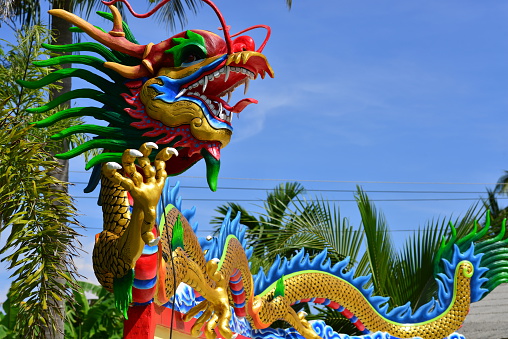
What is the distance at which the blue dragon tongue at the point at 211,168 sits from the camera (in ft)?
15.2

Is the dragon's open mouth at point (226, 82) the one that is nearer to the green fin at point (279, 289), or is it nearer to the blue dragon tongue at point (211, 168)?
the blue dragon tongue at point (211, 168)

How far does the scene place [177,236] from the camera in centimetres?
453

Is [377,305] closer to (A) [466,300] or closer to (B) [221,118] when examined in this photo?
(A) [466,300]

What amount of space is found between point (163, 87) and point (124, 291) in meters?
1.23

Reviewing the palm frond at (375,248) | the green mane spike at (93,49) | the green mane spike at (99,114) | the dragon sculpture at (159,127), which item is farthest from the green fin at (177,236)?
the palm frond at (375,248)

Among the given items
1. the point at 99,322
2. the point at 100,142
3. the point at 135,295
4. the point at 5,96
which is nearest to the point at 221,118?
the point at 100,142

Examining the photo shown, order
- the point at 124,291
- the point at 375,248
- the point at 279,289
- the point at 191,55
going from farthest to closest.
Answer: the point at 375,248, the point at 279,289, the point at 191,55, the point at 124,291

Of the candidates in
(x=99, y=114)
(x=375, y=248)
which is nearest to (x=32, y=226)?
(x=99, y=114)

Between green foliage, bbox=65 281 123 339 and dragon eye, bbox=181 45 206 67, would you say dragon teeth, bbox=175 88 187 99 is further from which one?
green foliage, bbox=65 281 123 339

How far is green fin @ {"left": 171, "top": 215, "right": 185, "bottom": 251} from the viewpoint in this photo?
4.50 m

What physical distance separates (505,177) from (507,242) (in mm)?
21788

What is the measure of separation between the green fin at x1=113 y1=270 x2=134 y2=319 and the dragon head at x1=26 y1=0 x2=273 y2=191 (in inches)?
28.0

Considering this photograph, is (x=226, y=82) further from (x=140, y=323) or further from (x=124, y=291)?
(x=140, y=323)

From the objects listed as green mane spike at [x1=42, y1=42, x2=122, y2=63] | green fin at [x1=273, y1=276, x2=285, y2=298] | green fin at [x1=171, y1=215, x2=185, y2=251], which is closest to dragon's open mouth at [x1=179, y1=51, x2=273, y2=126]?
green mane spike at [x1=42, y1=42, x2=122, y2=63]
